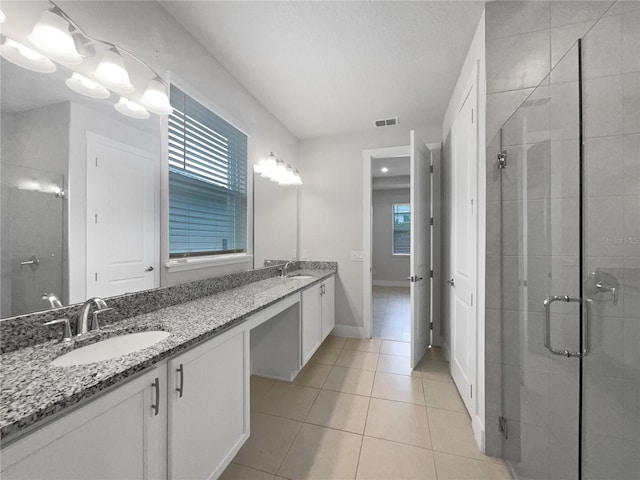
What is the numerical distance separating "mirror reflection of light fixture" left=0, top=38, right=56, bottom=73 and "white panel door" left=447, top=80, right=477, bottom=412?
86.9 inches

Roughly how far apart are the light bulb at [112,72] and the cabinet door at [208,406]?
1253mm

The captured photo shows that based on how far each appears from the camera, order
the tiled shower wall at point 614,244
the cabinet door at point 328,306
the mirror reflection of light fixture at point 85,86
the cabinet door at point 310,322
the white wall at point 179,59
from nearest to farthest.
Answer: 1. the tiled shower wall at point 614,244
2. the mirror reflection of light fixture at point 85,86
3. the white wall at point 179,59
4. the cabinet door at point 310,322
5. the cabinet door at point 328,306

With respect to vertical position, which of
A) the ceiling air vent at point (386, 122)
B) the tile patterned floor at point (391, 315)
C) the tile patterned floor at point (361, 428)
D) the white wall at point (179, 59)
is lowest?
the tile patterned floor at point (391, 315)

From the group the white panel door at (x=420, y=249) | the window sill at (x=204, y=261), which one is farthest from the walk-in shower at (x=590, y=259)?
the window sill at (x=204, y=261)

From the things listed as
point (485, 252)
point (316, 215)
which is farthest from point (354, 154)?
point (485, 252)

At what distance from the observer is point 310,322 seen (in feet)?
7.79

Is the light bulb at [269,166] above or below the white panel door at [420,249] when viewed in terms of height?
above

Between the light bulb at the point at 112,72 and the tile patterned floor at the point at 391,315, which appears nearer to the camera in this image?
the light bulb at the point at 112,72

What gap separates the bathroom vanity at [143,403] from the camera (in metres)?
0.60

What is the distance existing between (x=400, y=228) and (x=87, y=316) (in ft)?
Answer: 21.9

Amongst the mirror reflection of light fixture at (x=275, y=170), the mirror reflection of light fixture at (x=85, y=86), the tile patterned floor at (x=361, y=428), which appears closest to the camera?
the mirror reflection of light fixture at (x=85, y=86)

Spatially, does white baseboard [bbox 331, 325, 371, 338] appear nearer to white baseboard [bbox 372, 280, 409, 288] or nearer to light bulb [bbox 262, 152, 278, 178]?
light bulb [bbox 262, 152, 278, 178]

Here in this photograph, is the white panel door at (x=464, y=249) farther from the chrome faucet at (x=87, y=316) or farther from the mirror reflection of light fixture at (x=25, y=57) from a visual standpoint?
the mirror reflection of light fixture at (x=25, y=57)

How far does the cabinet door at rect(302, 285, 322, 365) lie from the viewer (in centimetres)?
223
